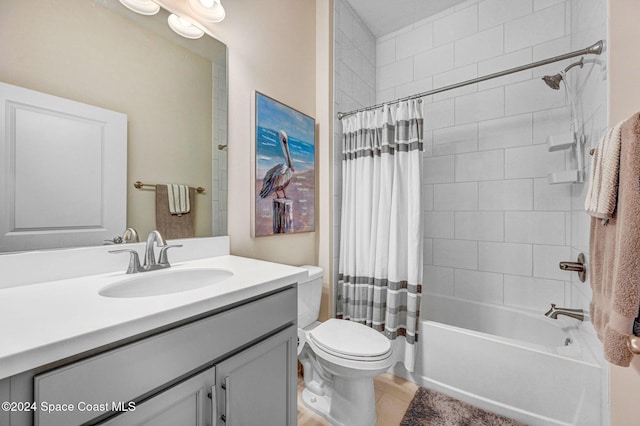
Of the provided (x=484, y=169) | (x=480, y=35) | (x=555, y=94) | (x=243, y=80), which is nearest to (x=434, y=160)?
(x=484, y=169)

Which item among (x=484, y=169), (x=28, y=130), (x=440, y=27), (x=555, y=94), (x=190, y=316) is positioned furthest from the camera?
(x=440, y=27)

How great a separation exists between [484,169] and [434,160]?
0.39 metres

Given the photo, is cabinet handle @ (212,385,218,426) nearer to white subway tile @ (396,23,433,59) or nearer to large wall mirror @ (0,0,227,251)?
large wall mirror @ (0,0,227,251)

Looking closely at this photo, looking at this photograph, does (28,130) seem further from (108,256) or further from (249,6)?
(249,6)

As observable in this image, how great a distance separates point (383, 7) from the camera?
7.13 ft

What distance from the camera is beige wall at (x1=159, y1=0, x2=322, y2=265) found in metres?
A: 1.43

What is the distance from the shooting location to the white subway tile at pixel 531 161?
181cm

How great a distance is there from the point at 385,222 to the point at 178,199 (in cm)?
125

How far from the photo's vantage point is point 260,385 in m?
0.88

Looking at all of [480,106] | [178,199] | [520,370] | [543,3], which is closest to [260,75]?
[178,199]

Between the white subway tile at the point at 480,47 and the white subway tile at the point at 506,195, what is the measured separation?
40.2 inches

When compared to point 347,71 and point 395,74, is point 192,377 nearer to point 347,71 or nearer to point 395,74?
point 347,71

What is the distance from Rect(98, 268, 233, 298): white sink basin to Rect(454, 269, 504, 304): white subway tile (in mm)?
1906

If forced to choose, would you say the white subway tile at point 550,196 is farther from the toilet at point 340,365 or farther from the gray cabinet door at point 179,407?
the gray cabinet door at point 179,407
